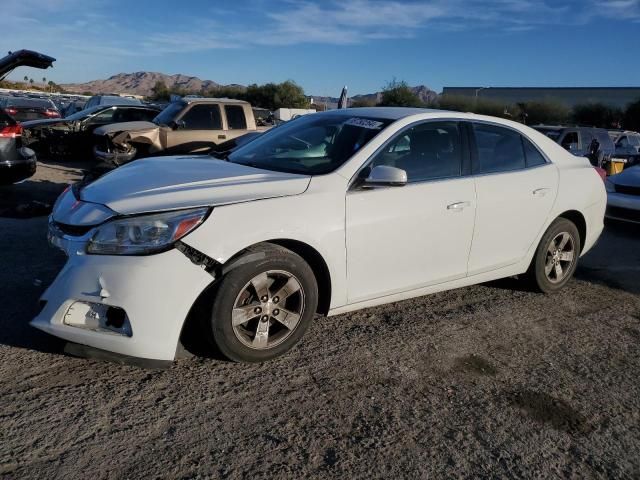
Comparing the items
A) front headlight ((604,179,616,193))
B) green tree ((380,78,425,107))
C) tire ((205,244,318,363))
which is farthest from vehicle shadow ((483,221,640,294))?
green tree ((380,78,425,107))

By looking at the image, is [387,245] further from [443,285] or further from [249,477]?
[249,477]

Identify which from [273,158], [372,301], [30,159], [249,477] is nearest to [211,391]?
[249,477]

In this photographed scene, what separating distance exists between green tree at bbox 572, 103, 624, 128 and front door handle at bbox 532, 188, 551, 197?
4839 cm

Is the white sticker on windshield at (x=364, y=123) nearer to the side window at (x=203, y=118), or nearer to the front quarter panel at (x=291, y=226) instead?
the front quarter panel at (x=291, y=226)

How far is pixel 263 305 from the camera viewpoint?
130 inches

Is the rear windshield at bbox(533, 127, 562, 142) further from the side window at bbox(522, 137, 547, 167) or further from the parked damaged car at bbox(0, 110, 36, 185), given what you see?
the parked damaged car at bbox(0, 110, 36, 185)

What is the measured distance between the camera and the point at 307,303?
136 inches

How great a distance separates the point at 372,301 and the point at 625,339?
2.03 meters

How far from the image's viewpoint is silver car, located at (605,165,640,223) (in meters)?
8.10

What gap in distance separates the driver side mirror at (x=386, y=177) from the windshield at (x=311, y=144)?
27 centimetres

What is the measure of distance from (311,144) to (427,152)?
0.88 metres

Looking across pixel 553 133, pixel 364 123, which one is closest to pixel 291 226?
pixel 364 123

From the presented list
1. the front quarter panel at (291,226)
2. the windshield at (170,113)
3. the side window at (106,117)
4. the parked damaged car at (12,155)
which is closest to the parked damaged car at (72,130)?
the side window at (106,117)

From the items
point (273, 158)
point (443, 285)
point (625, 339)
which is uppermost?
point (273, 158)
